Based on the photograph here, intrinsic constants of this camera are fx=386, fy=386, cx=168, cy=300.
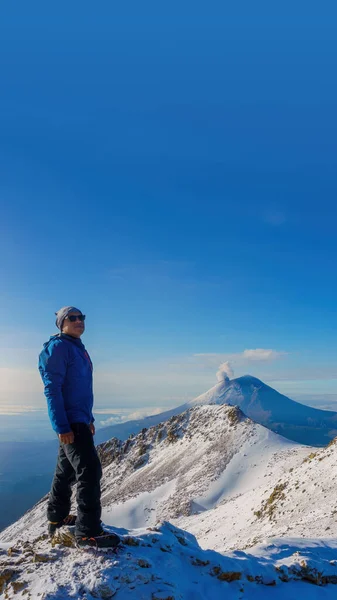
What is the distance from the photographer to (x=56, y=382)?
7.22 metres

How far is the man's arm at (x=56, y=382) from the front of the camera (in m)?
7.06

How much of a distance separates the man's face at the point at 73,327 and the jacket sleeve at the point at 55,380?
0.52 meters

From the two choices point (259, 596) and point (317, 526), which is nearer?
point (259, 596)

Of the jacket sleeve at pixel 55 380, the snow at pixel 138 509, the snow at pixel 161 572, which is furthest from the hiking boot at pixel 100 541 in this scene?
the snow at pixel 138 509

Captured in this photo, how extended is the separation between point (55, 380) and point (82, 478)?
6.02ft

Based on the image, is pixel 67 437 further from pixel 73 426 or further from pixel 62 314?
pixel 62 314

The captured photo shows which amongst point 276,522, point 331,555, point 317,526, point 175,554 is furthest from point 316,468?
point 175,554

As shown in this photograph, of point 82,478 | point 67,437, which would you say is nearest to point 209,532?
point 82,478

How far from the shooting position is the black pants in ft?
22.7

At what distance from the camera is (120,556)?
6.57 metres

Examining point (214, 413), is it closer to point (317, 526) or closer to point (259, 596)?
point (317, 526)

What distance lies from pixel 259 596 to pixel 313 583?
160cm

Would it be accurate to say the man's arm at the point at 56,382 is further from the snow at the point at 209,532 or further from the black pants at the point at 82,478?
the snow at the point at 209,532

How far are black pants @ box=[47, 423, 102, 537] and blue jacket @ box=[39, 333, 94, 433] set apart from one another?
0.34 meters
